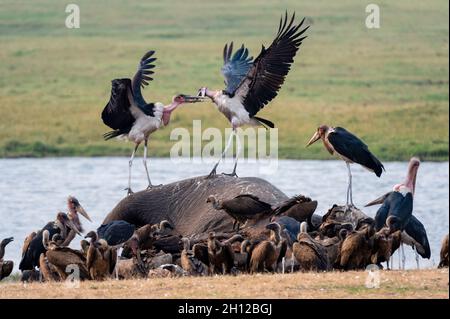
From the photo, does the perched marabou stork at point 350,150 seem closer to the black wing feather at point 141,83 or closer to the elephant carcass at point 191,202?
the elephant carcass at point 191,202

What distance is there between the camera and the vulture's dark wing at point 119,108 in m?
16.5

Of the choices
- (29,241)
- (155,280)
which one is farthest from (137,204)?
(155,280)

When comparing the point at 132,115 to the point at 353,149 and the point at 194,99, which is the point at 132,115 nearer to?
the point at 194,99

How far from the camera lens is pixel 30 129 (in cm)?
3503

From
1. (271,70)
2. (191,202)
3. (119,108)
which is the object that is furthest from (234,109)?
(119,108)

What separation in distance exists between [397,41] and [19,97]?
16.0m

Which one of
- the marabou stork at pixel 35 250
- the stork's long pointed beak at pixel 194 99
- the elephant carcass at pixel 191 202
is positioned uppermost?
the stork's long pointed beak at pixel 194 99

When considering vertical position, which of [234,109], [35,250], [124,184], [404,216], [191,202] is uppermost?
[234,109]

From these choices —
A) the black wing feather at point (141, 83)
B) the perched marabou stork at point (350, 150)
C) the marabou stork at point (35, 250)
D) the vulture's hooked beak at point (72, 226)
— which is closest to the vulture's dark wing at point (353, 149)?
the perched marabou stork at point (350, 150)

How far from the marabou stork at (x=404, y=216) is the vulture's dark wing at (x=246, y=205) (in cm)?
128

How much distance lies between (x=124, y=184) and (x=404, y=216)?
15.7 meters

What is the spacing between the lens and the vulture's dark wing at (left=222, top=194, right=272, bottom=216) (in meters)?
15.4

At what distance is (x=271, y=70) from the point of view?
16.6 meters

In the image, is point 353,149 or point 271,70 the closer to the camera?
point 353,149
